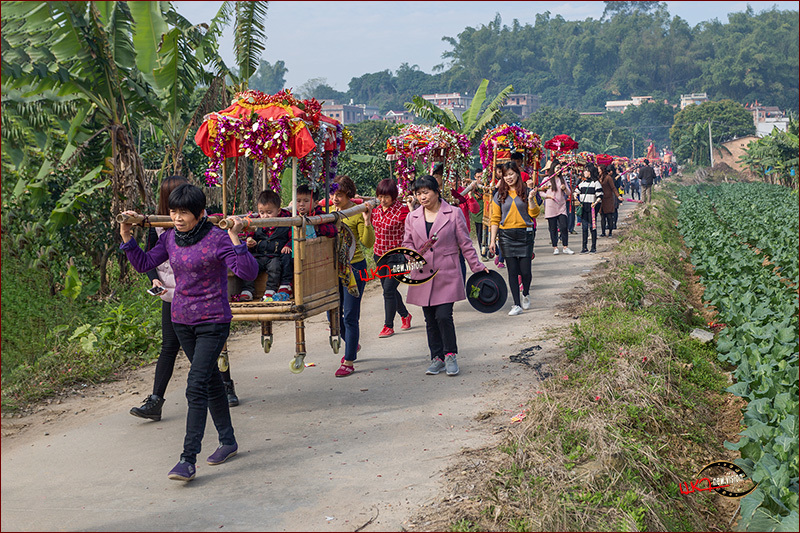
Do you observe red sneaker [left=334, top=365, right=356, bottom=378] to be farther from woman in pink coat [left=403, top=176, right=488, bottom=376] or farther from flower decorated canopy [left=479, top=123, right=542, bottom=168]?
flower decorated canopy [left=479, top=123, right=542, bottom=168]

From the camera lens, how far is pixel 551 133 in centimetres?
8094

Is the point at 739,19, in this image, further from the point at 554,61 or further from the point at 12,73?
the point at 12,73

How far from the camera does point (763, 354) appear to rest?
289 inches

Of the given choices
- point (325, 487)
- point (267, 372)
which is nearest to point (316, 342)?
point (267, 372)

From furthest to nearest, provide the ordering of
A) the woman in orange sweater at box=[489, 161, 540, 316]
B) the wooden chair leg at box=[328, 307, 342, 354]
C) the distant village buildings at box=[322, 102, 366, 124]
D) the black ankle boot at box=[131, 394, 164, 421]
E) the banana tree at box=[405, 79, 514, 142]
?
1. the distant village buildings at box=[322, 102, 366, 124]
2. the banana tree at box=[405, 79, 514, 142]
3. the woman in orange sweater at box=[489, 161, 540, 316]
4. the wooden chair leg at box=[328, 307, 342, 354]
5. the black ankle boot at box=[131, 394, 164, 421]

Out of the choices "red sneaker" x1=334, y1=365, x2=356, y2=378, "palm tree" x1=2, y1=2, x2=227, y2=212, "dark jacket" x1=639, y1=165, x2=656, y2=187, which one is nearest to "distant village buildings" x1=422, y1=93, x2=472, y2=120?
"dark jacket" x1=639, y1=165, x2=656, y2=187

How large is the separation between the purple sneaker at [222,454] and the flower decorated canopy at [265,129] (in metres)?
2.74

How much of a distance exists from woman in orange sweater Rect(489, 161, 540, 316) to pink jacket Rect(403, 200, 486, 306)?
8.66 feet

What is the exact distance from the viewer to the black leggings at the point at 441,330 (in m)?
7.90

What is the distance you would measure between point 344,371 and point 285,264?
1.60 m

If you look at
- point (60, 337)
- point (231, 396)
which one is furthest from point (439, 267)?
point (60, 337)

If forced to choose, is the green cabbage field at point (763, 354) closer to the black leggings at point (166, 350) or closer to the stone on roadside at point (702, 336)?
the stone on roadside at point (702, 336)

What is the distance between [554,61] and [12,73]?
152519 millimetres

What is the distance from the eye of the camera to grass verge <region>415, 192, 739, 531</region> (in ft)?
15.4
